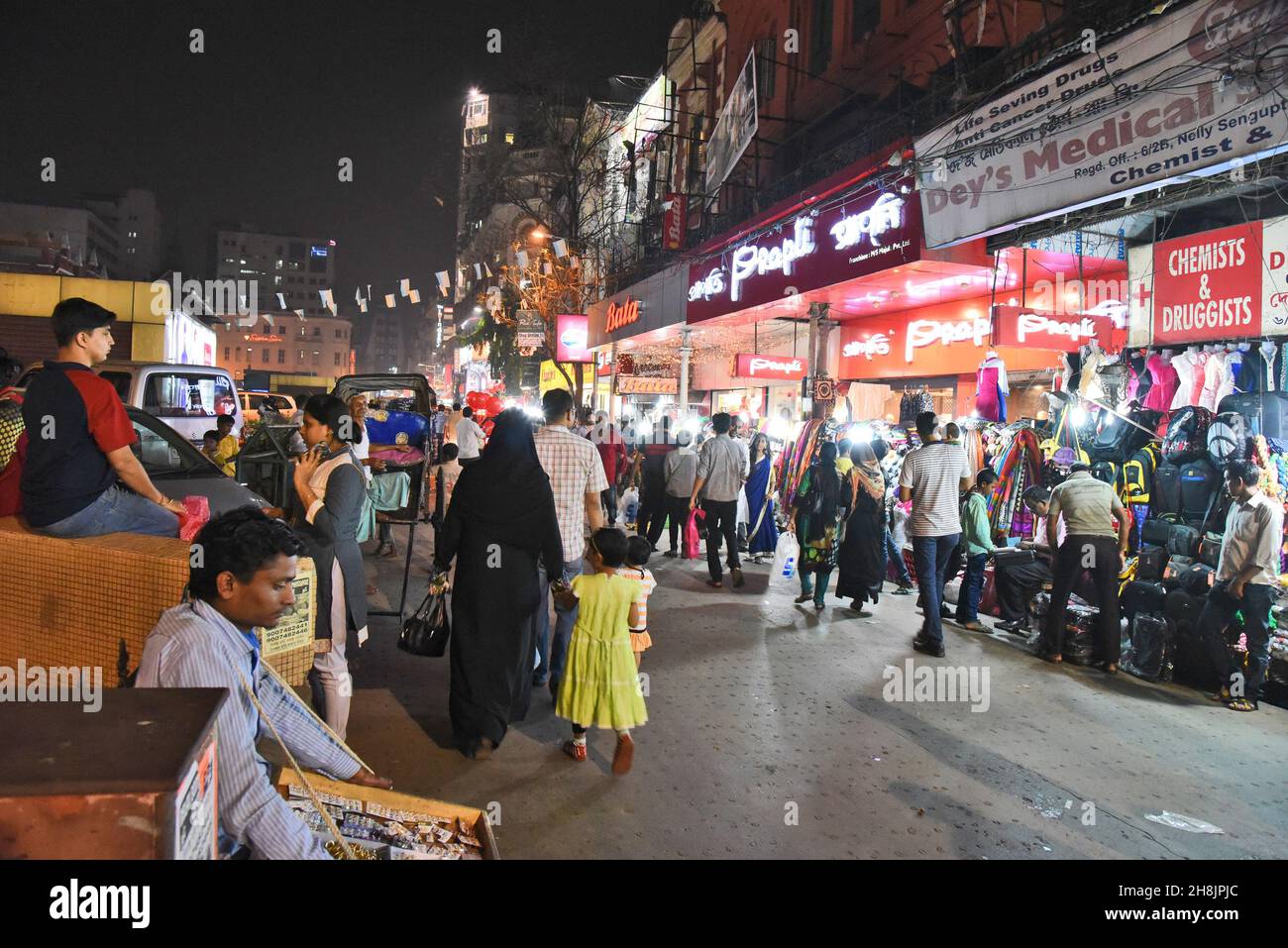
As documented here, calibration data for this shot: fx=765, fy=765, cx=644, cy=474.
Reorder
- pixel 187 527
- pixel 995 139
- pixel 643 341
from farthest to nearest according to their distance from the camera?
pixel 643 341
pixel 995 139
pixel 187 527

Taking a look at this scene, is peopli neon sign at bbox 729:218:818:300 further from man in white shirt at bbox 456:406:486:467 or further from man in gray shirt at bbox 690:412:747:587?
man in white shirt at bbox 456:406:486:467

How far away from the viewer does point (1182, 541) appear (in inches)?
268

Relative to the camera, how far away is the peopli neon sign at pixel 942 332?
11.9 m

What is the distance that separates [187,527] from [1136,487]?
26.5ft

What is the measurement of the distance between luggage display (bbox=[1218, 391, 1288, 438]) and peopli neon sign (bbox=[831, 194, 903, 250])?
4.43 meters

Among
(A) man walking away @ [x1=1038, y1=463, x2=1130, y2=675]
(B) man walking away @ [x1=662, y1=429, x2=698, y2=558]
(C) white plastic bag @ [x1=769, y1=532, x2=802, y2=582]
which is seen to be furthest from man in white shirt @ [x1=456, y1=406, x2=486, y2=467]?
(A) man walking away @ [x1=1038, y1=463, x2=1130, y2=675]

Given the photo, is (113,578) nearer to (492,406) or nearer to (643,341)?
(492,406)

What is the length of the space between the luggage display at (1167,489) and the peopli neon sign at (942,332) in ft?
14.7

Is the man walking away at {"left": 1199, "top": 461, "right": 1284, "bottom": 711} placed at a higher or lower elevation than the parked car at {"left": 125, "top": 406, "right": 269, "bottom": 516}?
lower

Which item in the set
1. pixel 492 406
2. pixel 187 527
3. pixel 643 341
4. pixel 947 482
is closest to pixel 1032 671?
pixel 947 482

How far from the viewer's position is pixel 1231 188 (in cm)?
→ 722

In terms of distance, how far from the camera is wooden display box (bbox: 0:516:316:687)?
3.30 metres

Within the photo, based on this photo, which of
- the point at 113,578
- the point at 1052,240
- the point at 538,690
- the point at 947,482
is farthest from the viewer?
the point at 1052,240

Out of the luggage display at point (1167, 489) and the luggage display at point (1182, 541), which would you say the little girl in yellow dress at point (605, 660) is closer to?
the luggage display at point (1182, 541)
